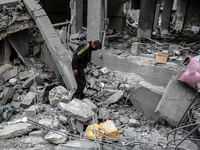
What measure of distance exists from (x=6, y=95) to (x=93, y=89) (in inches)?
103

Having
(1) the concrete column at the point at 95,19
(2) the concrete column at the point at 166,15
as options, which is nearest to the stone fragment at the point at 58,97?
(1) the concrete column at the point at 95,19

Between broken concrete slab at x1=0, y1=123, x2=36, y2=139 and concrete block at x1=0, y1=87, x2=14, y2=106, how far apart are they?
67.1 inches

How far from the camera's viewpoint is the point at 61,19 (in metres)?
11.3

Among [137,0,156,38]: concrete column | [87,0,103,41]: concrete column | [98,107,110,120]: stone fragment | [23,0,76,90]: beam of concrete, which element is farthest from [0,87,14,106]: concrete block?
[137,0,156,38]: concrete column

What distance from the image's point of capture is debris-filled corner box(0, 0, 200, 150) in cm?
307

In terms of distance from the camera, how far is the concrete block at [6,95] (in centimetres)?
475

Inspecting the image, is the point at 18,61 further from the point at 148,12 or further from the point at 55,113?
the point at 148,12

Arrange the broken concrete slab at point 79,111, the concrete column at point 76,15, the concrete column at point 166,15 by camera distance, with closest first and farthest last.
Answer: the broken concrete slab at point 79,111 < the concrete column at point 76,15 < the concrete column at point 166,15

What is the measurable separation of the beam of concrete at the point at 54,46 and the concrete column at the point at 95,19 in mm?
1733

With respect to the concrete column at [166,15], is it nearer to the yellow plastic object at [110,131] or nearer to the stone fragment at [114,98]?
the stone fragment at [114,98]

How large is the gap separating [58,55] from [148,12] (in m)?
5.21

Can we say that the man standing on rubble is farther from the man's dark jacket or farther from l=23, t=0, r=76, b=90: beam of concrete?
l=23, t=0, r=76, b=90: beam of concrete

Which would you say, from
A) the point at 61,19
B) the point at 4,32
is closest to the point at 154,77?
the point at 4,32

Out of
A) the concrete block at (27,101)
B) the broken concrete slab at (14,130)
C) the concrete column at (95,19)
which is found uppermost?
the concrete column at (95,19)
